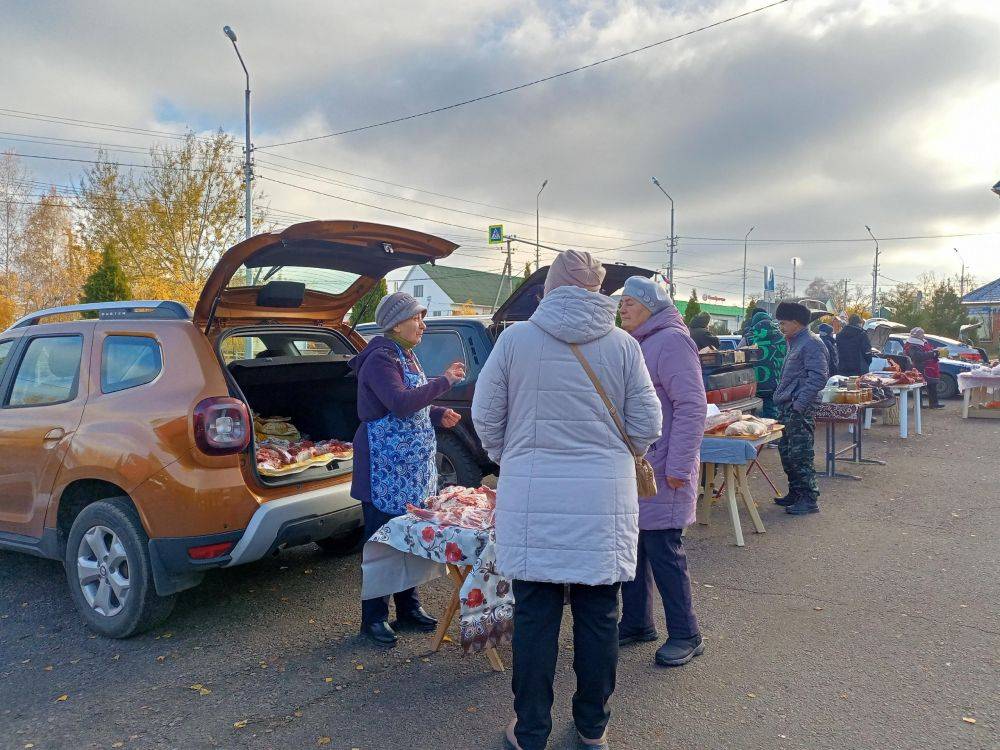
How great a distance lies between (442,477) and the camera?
20.2 ft

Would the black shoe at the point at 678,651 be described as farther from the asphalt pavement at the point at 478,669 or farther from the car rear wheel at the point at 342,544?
the car rear wheel at the point at 342,544

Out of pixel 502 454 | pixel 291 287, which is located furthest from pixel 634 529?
pixel 291 287

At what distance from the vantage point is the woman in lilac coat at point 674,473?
3512 mm

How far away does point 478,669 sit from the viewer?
3.49 metres

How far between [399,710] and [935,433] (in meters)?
11.6

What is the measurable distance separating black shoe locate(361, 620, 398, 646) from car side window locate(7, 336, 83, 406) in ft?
7.24

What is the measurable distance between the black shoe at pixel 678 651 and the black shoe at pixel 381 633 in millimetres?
1406

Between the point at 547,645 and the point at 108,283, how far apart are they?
2151 cm

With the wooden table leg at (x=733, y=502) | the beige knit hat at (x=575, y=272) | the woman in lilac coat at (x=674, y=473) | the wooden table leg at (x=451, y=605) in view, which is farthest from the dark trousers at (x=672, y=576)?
the wooden table leg at (x=733, y=502)

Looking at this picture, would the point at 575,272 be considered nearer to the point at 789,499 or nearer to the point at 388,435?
the point at 388,435

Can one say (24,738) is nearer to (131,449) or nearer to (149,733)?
(149,733)

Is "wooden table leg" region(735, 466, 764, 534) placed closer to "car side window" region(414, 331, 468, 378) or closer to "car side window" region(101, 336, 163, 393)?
"car side window" region(414, 331, 468, 378)

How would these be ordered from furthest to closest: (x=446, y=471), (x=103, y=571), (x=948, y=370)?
Answer: (x=948, y=370) < (x=446, y=471) < (x=103, y=571)

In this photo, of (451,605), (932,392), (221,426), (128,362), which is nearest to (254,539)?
(221,426)
